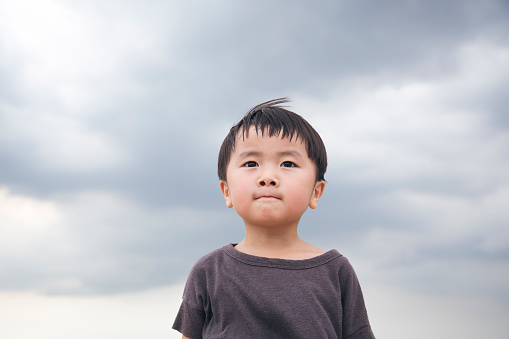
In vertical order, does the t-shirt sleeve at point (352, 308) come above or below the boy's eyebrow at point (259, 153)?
below

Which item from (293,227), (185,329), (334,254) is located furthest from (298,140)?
(185,329)

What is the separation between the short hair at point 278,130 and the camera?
14.1 ft

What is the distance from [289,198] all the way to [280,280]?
2.14 ft

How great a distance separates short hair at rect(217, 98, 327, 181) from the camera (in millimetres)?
4309

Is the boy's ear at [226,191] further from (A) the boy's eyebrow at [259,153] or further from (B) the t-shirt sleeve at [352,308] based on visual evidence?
(B) the t-shirt sleeve at [352,308]

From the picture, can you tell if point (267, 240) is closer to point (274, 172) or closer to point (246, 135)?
point (274, 172)

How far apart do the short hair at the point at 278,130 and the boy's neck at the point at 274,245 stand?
556 mm

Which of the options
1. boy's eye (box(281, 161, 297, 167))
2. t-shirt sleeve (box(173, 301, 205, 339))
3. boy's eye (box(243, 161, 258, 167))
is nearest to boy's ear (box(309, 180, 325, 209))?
boy's eye (box(281, 161, 297, 167))

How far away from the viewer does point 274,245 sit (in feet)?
14.3

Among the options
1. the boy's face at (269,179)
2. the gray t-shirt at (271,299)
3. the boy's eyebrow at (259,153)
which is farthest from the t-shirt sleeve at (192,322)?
the boy's eyebrow at (259,153)

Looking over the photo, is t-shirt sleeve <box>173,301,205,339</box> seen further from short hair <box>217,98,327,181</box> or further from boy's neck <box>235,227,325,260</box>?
short hair <box>217,98,327,181</box>

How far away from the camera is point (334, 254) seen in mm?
4477

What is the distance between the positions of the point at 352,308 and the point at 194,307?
4.30 feet

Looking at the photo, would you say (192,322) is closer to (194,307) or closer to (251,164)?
(194,307)
